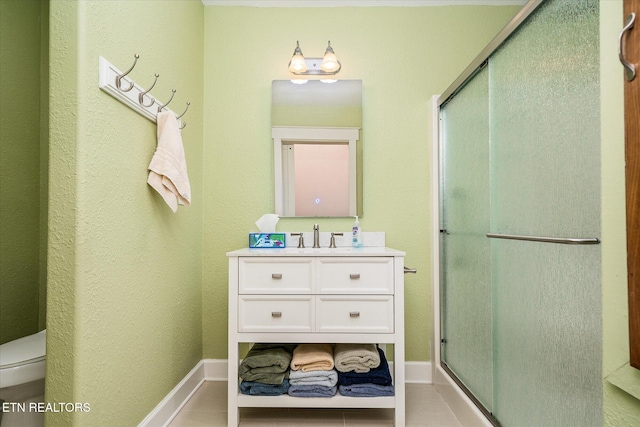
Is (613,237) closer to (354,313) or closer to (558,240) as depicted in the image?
(558,240)

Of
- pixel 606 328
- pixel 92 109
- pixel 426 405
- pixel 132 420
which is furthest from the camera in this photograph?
pixel 426 405

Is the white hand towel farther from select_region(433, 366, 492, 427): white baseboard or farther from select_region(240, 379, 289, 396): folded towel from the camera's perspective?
select_region(433, 366, 492, 427): white baseboard

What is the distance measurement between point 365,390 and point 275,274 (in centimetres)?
68

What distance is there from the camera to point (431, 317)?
7.27 feet

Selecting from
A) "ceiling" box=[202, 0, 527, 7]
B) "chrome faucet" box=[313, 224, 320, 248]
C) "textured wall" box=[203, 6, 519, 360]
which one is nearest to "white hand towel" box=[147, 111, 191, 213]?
"textured wall" box=[203, 6, 519, 360]

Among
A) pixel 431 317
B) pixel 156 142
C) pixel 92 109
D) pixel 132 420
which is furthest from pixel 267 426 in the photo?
pixel 92 109

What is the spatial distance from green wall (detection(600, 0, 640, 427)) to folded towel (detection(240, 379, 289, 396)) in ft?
4.03

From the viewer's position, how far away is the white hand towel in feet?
4.91

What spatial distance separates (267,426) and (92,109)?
154 cm

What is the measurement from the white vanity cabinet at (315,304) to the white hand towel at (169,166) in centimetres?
38

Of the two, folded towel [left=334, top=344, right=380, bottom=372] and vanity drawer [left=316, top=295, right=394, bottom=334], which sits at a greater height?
vanity drawer [left=316, top=295, right=394, bottom=334]

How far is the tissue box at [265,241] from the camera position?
2010mm

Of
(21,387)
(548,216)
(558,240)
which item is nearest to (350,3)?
(548,216)

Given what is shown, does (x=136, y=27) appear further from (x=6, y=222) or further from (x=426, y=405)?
(x=426, y=405)
